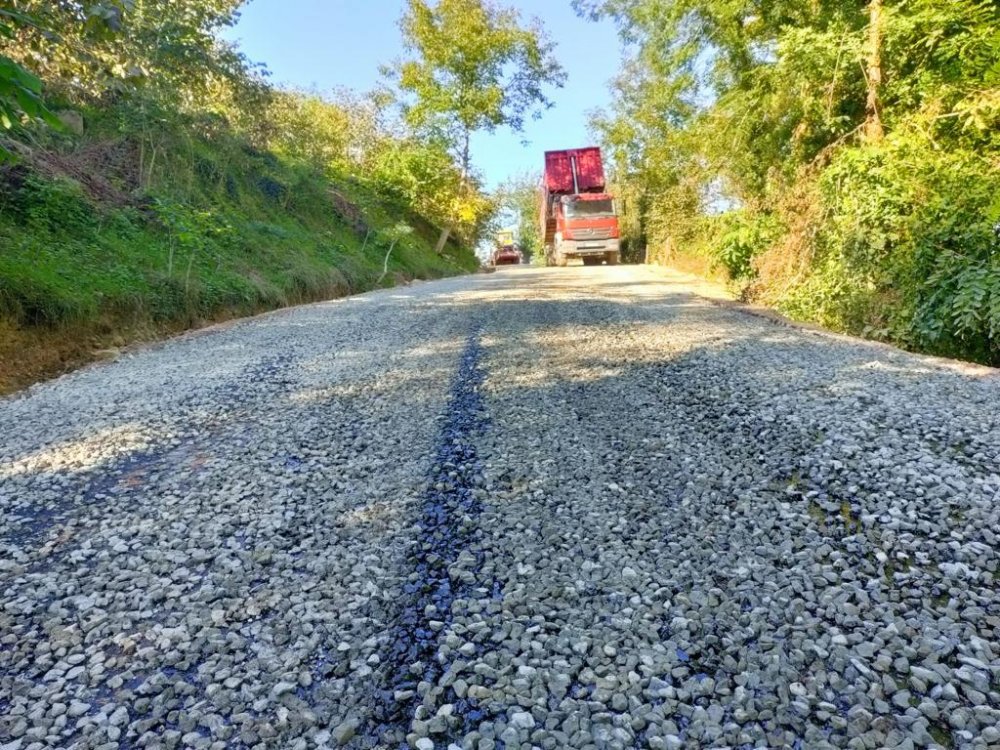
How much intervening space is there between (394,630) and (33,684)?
4.00 feet

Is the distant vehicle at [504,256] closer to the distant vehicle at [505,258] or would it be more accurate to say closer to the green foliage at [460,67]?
the distant vehicle at [505,258]

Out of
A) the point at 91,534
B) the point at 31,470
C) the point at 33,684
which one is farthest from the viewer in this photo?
the point at 31,470

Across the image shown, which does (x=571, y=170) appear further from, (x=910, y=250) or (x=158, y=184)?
(x=910, y=250)

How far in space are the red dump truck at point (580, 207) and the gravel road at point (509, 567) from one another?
1868 cm

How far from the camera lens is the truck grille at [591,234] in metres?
22.9

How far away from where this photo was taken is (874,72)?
836 cm

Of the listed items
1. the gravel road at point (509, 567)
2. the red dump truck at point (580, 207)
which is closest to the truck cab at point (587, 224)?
the red dump truck at point (580, 207)

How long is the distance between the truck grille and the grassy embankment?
28.1 ft

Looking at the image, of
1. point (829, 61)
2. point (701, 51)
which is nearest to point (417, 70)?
point (701, 51)

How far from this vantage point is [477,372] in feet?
18.9

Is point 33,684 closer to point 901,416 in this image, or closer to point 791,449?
point 791,449

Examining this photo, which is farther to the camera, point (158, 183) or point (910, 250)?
point (158, 183)

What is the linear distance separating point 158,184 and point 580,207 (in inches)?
616

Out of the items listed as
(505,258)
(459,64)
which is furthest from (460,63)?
(505,258)
